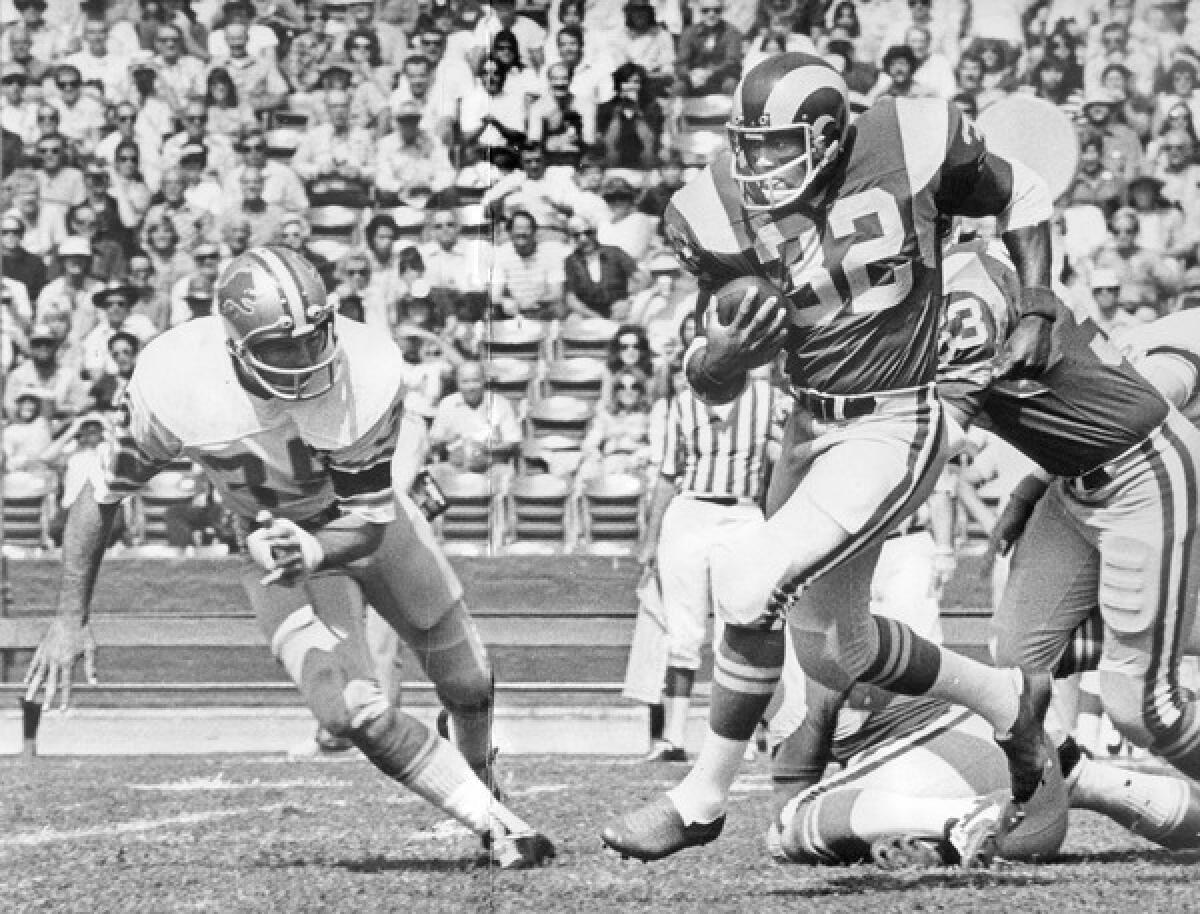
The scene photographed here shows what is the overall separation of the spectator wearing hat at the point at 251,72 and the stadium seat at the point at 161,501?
136cm

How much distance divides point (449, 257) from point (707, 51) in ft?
4.58

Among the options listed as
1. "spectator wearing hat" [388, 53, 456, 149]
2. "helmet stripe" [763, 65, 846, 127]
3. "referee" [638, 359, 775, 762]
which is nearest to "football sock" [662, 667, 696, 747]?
"referee" [638, 359, 775, 762]

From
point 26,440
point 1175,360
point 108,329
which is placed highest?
point 1175,360

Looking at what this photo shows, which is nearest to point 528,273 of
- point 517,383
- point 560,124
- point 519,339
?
point 519,339

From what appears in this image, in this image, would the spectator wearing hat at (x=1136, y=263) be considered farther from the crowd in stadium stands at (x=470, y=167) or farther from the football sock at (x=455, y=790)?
the football sock at (x=455, y=790)

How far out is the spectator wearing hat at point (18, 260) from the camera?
4.62 meters

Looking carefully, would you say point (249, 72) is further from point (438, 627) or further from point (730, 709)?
point (730, 709)

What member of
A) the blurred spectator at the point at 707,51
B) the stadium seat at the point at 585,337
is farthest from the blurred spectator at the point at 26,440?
the blurred spectator at the point at 707,51

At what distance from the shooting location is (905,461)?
11.3 ft

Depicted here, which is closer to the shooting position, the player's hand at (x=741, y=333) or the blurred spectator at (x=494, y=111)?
the player's hand at (x=741, y=333)

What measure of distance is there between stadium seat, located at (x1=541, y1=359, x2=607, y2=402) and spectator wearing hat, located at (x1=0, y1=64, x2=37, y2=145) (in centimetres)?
139

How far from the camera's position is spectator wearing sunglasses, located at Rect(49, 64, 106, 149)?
191 inches

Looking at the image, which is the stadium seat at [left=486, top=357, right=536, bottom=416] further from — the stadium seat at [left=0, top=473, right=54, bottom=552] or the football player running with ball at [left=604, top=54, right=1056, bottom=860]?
the football player running with ball at [left=604, top=54, right=1056, bottom=860]

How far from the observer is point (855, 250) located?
347 centimetres
